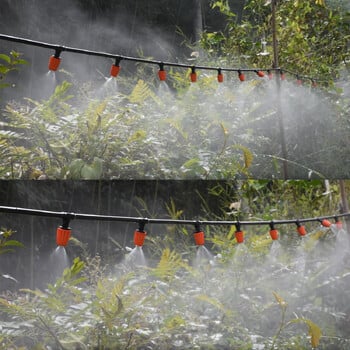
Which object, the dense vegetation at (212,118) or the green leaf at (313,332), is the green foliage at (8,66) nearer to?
the dense vegetation at (212,118)

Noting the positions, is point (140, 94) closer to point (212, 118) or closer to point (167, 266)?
point (212, 118)

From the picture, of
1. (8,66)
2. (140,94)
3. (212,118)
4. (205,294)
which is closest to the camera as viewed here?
(205,294)

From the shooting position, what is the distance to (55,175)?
2449 mm

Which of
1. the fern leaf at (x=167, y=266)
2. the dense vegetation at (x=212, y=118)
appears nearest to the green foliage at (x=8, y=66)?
the dense vegetation at (x=212, y=118)

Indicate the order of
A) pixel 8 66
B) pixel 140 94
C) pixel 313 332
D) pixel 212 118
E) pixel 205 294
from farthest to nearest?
1. pixel 212 118
2. pixel 140 94
3. pixel 8 66
4. pixel 205 294
5. pixel 313 332

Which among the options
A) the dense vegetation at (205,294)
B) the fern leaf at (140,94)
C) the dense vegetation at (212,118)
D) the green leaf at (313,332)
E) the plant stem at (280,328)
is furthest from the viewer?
the fern leaf at (140,94)

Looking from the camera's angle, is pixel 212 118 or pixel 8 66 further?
pixel 212 118

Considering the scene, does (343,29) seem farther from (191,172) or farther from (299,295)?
(299,295)

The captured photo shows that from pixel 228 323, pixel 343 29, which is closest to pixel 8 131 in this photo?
pixel 228 323

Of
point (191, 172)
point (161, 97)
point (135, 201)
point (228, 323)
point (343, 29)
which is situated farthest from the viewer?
point (343, 29)

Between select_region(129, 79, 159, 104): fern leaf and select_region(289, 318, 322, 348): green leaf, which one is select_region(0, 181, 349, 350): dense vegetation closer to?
select_region(289, 318, 322, 348): green leaf

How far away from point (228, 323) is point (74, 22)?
1.90 m

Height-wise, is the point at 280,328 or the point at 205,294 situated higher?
the point at 205,294

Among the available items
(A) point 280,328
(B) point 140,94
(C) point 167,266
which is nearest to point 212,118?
(B) point 140,94
